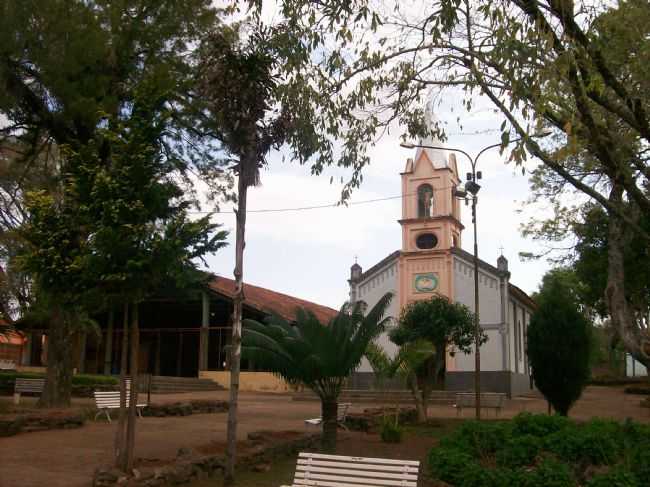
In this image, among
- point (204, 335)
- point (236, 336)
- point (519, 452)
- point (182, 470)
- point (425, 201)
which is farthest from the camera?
point (204, 335)

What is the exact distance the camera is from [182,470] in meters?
9.33

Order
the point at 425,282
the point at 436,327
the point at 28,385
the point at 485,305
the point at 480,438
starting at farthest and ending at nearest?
the point at 425,282, the point at 485,305, the point at 28,385, the point at 436,327, the point at 480,438

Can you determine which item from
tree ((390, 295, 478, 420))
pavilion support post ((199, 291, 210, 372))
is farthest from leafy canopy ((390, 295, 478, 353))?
pavilion support post ((199, 291, 210, 372))

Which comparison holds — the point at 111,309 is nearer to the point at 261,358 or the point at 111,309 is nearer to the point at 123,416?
the point at 123,416

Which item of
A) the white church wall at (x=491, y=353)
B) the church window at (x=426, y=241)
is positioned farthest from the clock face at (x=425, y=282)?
the white church wall at (x=491, y=353)

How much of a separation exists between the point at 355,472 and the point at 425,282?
1069 inches

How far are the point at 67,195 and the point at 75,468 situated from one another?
13.3ft

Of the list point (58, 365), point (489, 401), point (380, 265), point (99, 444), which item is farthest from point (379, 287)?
point (99, 444)

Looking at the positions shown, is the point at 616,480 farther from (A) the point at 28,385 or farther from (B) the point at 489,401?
(A) the point at 28,385

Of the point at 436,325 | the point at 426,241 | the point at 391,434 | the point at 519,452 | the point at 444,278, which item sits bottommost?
the point at 391,434

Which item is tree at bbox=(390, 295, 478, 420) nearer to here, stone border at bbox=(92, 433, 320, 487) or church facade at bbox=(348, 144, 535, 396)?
church facade at bbox=(348, 144, 535, 396)

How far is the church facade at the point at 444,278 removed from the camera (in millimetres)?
31938

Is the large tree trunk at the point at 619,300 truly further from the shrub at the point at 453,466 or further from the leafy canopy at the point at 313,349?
the shrub at the point at 453,466

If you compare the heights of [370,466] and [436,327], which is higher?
[436,327]
